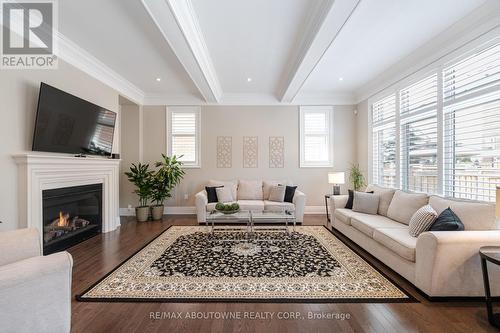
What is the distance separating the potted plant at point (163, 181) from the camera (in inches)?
213

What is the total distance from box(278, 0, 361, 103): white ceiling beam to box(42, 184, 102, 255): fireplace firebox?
399 centimetres

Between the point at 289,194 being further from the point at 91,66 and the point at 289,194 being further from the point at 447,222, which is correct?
the point at 91,66

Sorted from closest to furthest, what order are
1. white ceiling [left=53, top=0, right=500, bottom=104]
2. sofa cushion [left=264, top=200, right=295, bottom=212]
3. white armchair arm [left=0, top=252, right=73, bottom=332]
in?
white armchair arm [left=0, top=252, right=73, bottom=332] < white ceiling [left=53, top=0, right=500, bottom=104] < sofa cushion [left=264, top=200, right=295, bottom=212]

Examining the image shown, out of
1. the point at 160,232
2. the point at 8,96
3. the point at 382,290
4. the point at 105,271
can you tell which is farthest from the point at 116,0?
the point at 382,290

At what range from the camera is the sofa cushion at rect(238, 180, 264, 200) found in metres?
5.46

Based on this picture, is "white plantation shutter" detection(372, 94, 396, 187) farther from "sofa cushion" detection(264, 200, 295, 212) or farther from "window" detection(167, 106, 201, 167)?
"window" detection(167, 106, 201, 167)

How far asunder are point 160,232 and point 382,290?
3607 mm

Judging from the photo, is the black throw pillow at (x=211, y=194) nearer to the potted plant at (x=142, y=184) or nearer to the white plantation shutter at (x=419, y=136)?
the potted plant at (x=142, y=184)

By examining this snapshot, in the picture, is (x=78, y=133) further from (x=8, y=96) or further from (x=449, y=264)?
(x=449, y=264)

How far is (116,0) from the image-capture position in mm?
2439

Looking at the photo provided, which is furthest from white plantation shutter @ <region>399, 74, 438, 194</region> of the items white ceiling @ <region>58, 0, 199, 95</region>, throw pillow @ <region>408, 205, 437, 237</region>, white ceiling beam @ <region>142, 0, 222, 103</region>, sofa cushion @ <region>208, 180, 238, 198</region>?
white ceiling @ <region>58, 0, 199, 95</region>

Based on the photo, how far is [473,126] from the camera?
9.61 ft

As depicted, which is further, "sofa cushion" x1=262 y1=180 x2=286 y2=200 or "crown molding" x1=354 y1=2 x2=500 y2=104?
"sofa cushion" x1=262 y1=180 x2=286 y2=200

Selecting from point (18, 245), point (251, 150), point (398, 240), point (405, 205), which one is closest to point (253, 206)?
point (251, 150)
